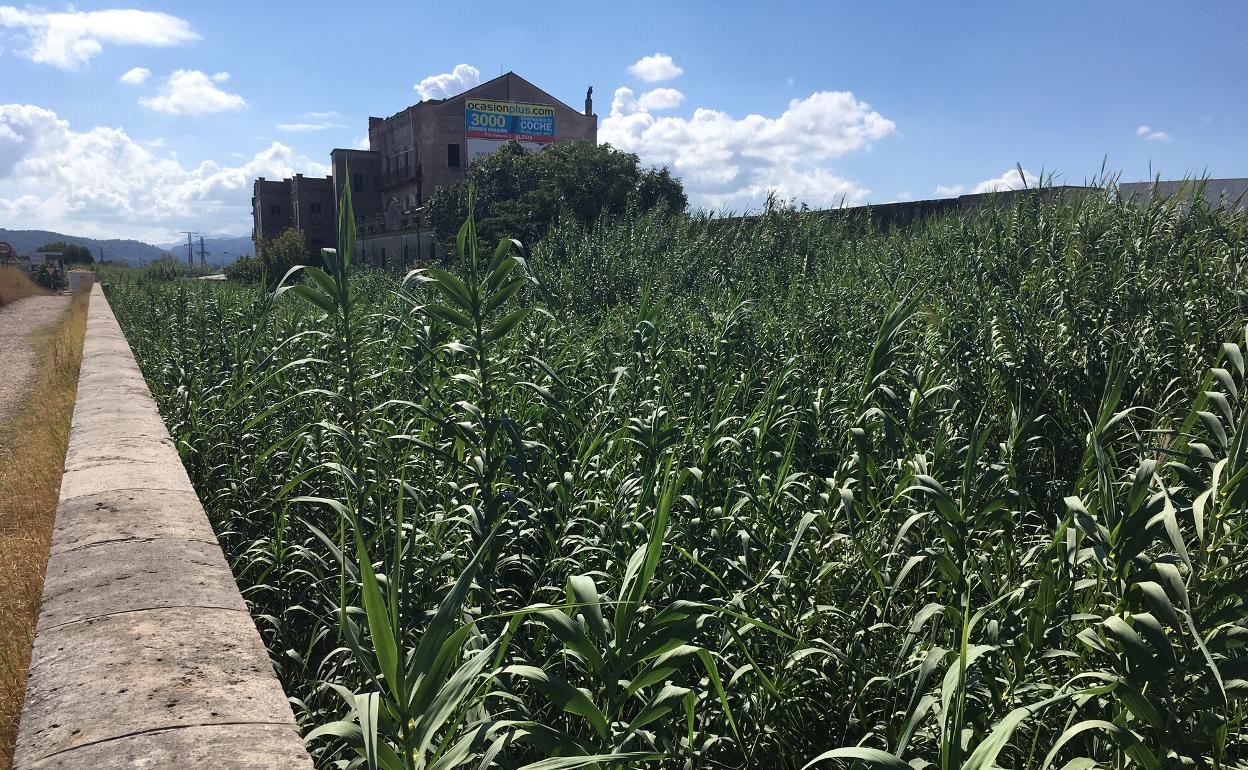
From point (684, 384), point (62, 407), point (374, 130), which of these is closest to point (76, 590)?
point (684, 384)

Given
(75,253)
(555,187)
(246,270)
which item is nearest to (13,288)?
(246,270)

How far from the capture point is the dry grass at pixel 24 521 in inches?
109

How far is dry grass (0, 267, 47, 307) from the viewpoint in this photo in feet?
96.0

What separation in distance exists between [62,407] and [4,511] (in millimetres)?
3669

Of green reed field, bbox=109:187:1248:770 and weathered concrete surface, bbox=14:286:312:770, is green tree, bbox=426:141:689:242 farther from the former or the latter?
weathered concrete surface, bbox=14:286:312:770

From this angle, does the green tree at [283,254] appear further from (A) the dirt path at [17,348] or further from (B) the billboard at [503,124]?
(A) the dirt path at [17,348]

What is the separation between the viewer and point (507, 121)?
4884 cm

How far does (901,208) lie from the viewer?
42.9 feet

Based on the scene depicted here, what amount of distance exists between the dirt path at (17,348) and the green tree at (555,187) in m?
11.0

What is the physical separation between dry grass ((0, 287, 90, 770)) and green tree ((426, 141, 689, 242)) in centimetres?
1547

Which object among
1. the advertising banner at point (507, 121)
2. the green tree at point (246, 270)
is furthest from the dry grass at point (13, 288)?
the advertising banner at point (507, 121)

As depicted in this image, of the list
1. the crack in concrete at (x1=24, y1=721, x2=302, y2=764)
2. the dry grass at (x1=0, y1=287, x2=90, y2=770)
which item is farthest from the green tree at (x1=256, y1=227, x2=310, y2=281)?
the crack in concrete at (x1=24, y1=721, x2=302, y2=764)

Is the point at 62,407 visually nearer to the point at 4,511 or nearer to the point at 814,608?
the point at 4,511

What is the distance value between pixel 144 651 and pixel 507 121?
49689 millimetres
